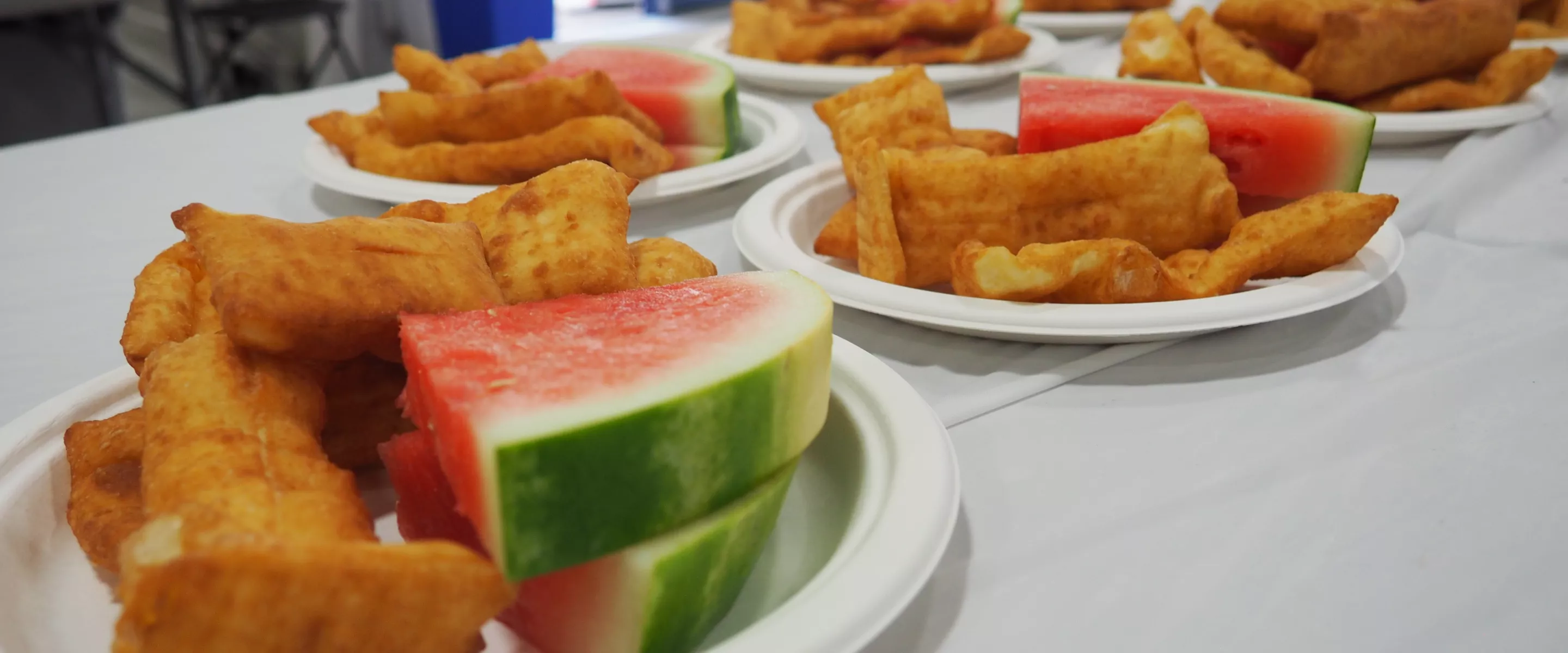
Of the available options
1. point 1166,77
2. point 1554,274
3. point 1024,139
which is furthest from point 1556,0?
point 1024,139

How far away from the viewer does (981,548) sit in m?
1.02

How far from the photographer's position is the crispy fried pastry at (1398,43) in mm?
2248

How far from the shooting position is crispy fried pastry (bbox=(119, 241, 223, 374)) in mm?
1048

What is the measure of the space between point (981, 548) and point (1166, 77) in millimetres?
1782

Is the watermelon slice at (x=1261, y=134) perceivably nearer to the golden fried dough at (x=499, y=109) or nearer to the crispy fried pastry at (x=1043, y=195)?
the crispy fried pastry at (x=1043, y=195)

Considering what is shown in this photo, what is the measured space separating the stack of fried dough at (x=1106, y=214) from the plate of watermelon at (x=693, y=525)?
1.47ft

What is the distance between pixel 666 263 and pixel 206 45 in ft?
22.9

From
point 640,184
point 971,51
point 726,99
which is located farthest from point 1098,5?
point 640,184

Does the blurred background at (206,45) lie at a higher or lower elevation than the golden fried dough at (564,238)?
lower

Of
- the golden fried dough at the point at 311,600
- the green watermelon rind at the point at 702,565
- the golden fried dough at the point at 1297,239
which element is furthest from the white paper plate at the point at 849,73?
the golden fried dough at the point at 311,600

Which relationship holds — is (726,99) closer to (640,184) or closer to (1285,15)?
(640,184)

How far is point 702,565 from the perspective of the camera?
0.83 meters

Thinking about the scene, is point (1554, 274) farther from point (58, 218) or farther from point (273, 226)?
point (58, 218)

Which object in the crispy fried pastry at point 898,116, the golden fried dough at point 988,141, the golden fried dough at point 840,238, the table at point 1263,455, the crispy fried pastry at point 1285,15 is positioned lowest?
the table at point 1263,455
